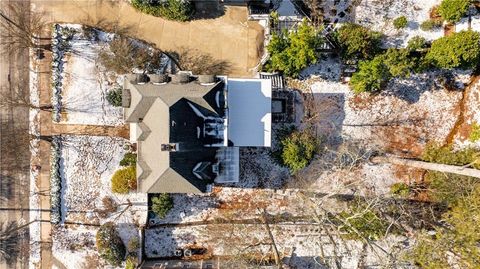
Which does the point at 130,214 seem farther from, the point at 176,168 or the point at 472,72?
the point at 472,72

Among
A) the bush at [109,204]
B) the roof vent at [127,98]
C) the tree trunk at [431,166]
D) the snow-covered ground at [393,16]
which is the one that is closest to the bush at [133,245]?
the bush at [109,204]

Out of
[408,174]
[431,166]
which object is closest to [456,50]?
[431,166]

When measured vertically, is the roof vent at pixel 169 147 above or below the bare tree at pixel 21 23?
below

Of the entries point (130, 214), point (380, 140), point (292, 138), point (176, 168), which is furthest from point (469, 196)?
point (130, 214)

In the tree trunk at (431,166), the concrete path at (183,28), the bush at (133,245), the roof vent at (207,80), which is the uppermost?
the concrete path at (183,28)

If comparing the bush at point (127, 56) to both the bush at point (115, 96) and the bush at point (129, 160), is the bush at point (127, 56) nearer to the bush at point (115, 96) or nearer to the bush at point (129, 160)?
the bush at point (115, 96)
